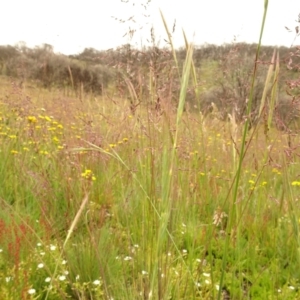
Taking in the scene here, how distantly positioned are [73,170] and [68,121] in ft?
5.61

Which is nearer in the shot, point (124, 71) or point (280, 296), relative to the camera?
point (280, 296)

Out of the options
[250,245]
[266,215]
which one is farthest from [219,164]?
[250,245]

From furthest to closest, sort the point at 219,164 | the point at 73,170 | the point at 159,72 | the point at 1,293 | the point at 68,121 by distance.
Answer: the point at 68,121
the point at 219,164
the point at 73,170
the point at 159,72
the point at 1,293

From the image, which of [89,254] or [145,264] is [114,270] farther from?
[145,264]

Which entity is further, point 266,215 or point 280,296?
point 266,215

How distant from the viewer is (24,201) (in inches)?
87.1

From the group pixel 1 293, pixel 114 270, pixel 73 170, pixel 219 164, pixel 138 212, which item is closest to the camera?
pixel 1 293

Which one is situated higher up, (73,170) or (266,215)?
(73,170)

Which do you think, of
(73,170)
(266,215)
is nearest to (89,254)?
(73,170)

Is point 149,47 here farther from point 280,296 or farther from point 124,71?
point 280,296

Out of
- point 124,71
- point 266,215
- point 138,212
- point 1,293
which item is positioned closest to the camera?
point 1,293

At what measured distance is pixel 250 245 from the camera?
1.86 m

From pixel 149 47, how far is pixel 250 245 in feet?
3.56

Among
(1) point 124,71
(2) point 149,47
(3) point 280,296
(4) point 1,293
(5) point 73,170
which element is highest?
(2) point 149,47
